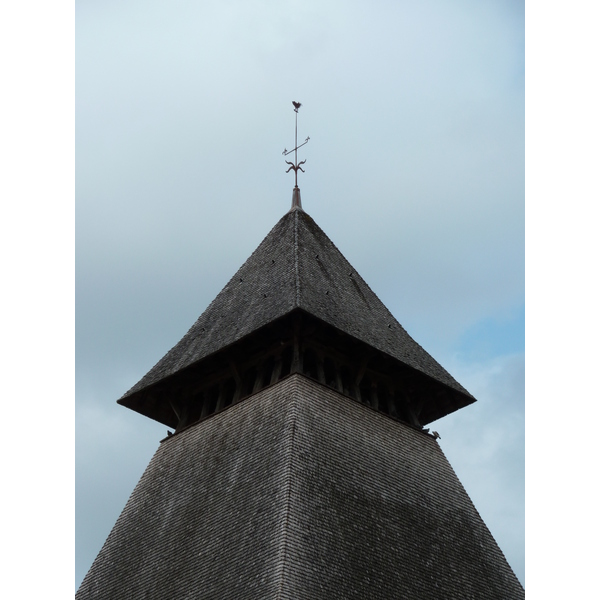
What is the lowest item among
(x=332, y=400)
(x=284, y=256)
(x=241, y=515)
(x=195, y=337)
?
(x=241, y=515)

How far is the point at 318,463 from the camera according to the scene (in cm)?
2928

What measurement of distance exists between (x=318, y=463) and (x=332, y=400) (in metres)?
2.81

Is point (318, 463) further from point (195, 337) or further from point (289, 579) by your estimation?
point (195, 337)

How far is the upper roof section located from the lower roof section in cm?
181

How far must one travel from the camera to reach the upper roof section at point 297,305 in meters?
32.8

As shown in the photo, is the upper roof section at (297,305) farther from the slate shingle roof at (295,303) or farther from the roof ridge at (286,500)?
the roof ridge at (286,500)

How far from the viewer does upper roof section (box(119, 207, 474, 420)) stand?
108ft

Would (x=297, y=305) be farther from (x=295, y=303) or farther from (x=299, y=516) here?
(x=299, y=516)

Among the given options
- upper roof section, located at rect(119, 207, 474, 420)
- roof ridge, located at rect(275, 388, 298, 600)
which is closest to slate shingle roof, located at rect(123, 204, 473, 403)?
upper roof section, located at rect(119, 207, 474, 420)

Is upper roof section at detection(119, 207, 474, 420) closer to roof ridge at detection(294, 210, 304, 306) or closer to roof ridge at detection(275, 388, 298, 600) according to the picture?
roof ridge at detection(294, 210, 304, 306)

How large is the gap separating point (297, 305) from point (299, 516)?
20.9ft

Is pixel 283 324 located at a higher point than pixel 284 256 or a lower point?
lower

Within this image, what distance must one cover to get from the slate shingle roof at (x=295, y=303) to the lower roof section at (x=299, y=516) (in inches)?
75.3

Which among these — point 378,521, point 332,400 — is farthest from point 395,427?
point 378,521
